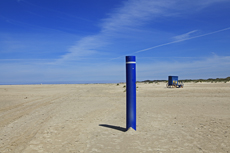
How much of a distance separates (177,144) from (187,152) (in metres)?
0.55

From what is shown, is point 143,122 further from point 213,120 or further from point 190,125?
point 213,120

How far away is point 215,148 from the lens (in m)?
4.93

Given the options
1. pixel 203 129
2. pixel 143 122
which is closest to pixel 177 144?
pixel 203 129

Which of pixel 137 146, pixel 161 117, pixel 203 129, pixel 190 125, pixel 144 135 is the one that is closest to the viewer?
pixel 137 146

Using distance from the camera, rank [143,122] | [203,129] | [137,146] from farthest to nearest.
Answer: [143,122], [203,129], [137,146]

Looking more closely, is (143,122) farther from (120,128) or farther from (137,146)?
(137,146)

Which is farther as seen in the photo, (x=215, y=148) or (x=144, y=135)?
(x=144, y=135)

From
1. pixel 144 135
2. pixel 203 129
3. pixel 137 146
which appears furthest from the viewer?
pixel 203 129

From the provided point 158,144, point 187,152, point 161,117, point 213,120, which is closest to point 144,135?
point 158,144

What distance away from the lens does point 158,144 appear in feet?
17.3

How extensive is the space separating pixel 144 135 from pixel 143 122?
73.1 inches

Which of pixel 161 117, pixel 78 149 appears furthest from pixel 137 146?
pixel 161 117

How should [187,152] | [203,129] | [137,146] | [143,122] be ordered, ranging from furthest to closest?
[143,122] → [203,129] → [137,146] → [187,152]

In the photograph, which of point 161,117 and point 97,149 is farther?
point 161,117
